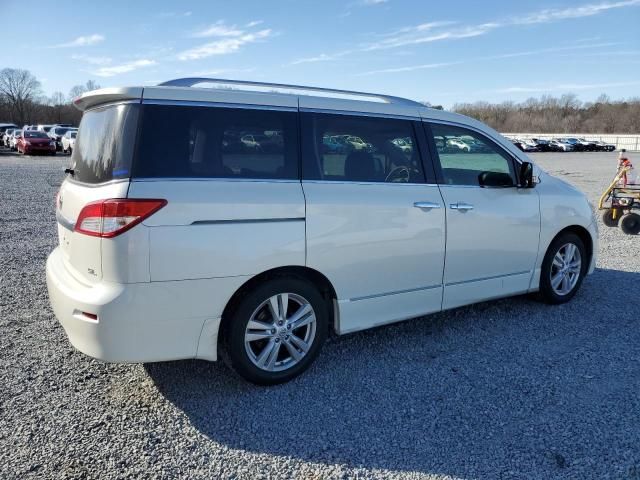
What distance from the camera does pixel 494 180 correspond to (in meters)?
4.55

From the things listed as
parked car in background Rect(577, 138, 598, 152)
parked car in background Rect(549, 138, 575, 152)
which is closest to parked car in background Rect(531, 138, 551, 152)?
parked car in background Rect(549, 138, 575, 152)

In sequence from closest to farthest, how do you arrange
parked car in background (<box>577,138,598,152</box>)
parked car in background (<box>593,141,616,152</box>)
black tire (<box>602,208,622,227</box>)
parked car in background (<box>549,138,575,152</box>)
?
1. black tire (<box>602,208,622,227</box>)
2. parked car in background (<box>549,138,575,152</box>)
3. parked car in background (<box>577,138,598,152</box>)
4. parked car in background (<box>593,141,616,152</box>)

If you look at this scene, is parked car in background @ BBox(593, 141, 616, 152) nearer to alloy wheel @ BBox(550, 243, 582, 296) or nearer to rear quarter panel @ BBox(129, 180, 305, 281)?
alloy wheel @ BBox(550, 243, 582, 296)

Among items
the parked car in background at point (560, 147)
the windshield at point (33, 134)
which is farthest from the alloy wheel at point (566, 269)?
the parked car in background at point (560, 147)

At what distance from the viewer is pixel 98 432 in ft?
9.91

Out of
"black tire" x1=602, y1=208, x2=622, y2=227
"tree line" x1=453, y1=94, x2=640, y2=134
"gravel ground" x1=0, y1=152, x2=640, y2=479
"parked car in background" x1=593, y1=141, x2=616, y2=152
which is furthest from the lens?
"tree line" x1=453, y1=94, x2=640, y2=134

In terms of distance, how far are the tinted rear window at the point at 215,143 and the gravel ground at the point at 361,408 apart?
150cm

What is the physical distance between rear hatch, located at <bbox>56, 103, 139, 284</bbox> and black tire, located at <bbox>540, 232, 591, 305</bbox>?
13.0ft

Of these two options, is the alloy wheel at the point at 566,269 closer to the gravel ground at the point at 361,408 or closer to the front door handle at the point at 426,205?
the gravel ground at the point at 361,408

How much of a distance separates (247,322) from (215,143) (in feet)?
3.88

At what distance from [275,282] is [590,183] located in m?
20.3

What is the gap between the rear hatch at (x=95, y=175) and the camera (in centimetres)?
305

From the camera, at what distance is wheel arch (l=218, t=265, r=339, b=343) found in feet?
11.2

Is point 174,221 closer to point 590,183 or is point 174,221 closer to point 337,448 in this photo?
point 337,448
